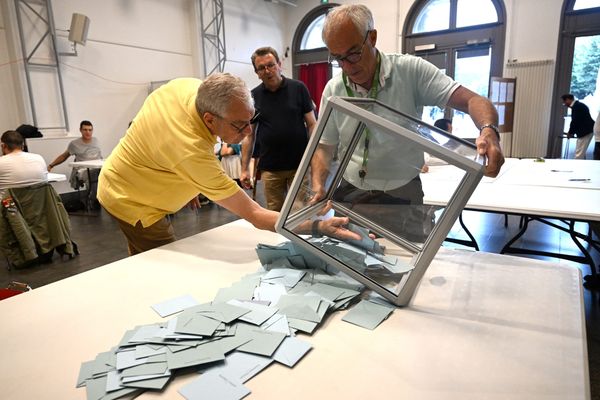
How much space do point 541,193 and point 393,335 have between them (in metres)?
1.99

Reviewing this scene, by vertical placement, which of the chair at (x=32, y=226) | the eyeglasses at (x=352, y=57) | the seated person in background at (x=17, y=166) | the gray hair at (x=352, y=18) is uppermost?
the gray hair at (x=352, y=18)

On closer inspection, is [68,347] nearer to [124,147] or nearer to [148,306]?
[148,306]

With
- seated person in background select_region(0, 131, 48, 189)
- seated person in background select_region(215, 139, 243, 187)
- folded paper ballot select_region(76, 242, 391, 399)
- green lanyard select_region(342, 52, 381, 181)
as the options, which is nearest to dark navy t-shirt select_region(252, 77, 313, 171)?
green lanyard select_region(342, 52, 381, 181)

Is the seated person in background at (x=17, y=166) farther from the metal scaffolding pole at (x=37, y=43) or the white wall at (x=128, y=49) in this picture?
the metal scaffolding pole at (x=37, y=43)

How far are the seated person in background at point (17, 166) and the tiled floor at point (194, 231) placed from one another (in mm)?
774

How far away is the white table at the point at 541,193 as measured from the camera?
1.88m

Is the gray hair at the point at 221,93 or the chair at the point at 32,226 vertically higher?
the gray hair at the point at 221,93

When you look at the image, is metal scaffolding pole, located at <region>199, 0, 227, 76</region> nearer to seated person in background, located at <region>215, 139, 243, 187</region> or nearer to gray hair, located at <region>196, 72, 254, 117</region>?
seated person in background, located at <region>215, 139, 243, 187</region>

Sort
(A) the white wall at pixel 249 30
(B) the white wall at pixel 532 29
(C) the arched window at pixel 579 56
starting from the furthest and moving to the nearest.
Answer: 1. (A) the white wall at pixel 249 30
2. (B) the white wall at pixel 532 29
3. (C) the arched window at pixel 579 56

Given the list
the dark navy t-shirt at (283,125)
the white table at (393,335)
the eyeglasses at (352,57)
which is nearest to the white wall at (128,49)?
the dark navy t-shirt at (283,125)

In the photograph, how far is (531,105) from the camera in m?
6.94

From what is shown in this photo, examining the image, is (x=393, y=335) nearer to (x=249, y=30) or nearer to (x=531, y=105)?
(x=531, y=105)

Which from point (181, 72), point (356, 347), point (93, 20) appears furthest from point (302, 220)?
point (181, 72)

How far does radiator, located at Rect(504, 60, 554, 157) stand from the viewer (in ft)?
22.1
